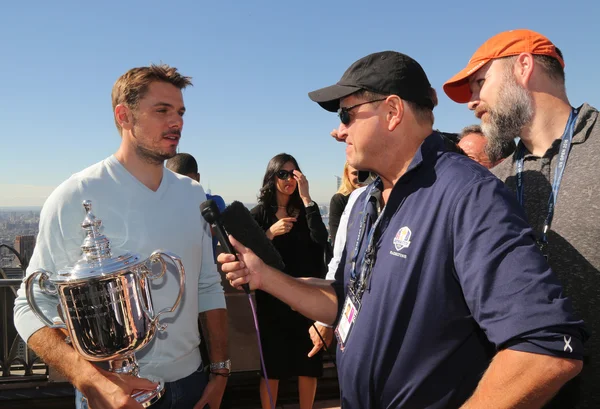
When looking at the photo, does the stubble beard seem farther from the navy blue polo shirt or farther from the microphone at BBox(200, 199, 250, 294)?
the navy blue polo shirt

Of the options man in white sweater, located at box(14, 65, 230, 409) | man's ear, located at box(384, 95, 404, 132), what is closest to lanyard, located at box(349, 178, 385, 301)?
man's ear, located at box(384, 95, 404, 132)

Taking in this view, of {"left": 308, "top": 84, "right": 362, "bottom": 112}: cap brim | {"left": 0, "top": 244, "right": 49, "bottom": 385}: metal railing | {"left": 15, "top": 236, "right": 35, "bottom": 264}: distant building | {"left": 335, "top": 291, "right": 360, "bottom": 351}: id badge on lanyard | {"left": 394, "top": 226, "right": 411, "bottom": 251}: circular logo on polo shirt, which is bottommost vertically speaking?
{"left": 0, "top": 244, "right": 49, "bottom": 385}: metal railing

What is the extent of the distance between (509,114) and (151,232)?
1.68 m

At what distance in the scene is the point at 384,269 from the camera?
1.41 metres

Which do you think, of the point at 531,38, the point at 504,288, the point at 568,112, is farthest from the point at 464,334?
the point at 531,38

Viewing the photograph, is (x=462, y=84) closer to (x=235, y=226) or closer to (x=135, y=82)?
(x=235, y=226)

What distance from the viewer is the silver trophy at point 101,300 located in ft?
4.94

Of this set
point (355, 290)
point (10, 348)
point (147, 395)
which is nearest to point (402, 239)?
point (355, 290)

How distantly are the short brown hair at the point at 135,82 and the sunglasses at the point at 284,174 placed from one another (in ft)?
6.81

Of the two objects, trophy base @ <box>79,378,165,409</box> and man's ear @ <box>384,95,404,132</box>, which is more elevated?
man's ear @ <box>384,95,404,132</box>

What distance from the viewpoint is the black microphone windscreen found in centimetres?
184

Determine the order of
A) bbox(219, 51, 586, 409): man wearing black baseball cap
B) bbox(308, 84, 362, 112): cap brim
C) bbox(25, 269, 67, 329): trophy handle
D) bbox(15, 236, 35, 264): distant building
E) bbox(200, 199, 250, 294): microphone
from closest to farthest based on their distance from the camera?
bbox(219, 51, 586, 409): man wearing black baseball cap, bbox(25, 269, 67, 329): trophy handle, bbox(308, 84, 362, 112): cap brim, bbox(200, 199, 250, 294): microphone, bbox(15, 236, 35, 264): distant building

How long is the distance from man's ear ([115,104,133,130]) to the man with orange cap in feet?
5.16

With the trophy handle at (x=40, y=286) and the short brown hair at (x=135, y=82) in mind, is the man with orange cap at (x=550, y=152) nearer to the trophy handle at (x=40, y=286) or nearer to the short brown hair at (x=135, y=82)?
the short brown hair at (x=135, y=82)
